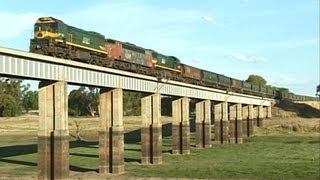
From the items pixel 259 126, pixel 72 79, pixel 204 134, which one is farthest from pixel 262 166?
pixel 259 126

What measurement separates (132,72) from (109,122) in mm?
8765

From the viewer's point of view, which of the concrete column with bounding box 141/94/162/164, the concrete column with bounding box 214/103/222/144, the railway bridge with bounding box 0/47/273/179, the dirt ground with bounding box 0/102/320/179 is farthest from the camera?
the dirt ground with bounding box 0/102/320/179

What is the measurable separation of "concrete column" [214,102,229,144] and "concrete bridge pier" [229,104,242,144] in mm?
2967

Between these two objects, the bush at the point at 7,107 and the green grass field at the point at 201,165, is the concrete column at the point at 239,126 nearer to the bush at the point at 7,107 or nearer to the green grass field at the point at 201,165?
the green grass field at the point at 201,165

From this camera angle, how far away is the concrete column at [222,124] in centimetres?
10506

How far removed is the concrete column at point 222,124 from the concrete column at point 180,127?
900 inches

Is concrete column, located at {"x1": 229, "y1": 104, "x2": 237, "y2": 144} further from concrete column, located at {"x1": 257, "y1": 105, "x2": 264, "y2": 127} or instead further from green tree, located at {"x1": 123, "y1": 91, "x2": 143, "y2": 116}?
green tree, located at {"x1": 123, "y1": 91, "x2": 143, "y2": 116}

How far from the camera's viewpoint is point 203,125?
310ft

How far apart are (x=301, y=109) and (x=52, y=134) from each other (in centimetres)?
11930

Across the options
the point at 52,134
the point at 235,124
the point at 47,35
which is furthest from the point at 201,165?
the point at 235,124

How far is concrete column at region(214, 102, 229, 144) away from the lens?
105062 mm

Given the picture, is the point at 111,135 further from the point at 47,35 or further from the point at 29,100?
the point at 29,100

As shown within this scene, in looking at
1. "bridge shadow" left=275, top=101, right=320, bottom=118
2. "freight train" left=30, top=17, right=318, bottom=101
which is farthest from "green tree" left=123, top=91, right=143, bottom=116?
"freight train" left=30, top=17, right=318, bottom=101

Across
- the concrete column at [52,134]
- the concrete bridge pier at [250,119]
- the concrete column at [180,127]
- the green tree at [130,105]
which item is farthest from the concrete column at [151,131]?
the green tree at [130,105]
